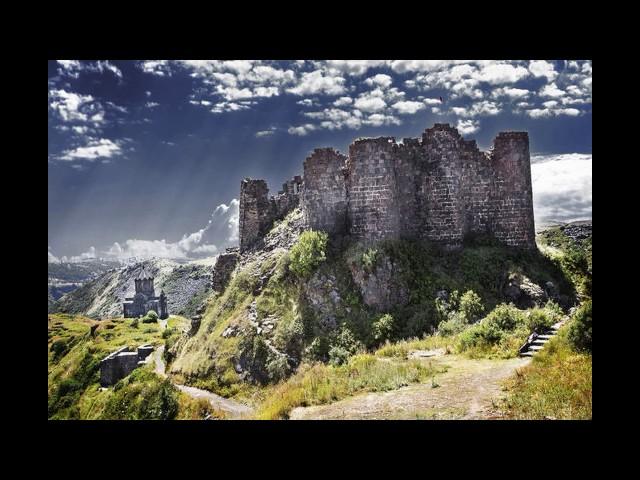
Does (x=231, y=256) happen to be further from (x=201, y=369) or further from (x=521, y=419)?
(x=521, y=419)

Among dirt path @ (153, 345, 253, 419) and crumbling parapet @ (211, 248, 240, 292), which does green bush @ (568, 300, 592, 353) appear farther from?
crumbling parapet @ (211, 248, 240, 292)

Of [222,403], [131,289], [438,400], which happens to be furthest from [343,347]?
[131,289]

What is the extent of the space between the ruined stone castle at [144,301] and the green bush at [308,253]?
87053 millimetres

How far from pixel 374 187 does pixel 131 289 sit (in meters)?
120

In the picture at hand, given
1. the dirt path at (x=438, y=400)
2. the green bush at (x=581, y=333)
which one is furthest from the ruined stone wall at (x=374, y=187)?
the green bush at (x=581, y=333)

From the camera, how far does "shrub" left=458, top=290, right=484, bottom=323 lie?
18.7m

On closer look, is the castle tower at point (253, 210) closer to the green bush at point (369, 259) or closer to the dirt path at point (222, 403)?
the green bush at point (369, 259)

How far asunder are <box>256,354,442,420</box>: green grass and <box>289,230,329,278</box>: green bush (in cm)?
703

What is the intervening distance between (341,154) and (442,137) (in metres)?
5.14

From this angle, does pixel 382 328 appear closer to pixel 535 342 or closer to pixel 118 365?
pixel 535 342

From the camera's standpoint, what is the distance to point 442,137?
22406 mm

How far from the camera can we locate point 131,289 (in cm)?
12681

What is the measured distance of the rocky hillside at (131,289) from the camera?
433ft

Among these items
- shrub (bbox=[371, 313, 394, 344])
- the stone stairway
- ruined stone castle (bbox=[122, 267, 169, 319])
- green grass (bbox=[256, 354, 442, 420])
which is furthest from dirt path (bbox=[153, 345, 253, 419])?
ruined stone castle (bbox=[122, 267, 169, 319])
